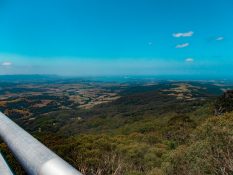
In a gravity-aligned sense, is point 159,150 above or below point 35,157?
below

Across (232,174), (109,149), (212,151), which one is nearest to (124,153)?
(109,149)

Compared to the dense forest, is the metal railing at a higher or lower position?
higher

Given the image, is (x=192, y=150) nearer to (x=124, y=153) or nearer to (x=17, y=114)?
(x=124, y=153)

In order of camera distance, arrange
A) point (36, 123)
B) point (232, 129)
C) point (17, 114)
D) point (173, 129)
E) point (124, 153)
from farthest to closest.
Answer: point (17, 114), point (36, 123), point (173, 129), point (124, 153), point (232, 129)

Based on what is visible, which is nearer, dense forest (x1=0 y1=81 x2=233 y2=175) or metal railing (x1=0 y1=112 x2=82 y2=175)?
metal railing (x1=0 y1=112 x2=82 y2=175)

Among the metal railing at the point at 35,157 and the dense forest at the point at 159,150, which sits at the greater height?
the metal railing at the point at 35,157

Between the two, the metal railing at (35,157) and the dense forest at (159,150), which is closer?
the metal railing at (35,157)

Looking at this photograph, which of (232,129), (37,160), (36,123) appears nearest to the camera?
(37,160)

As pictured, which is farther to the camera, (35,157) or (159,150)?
(159,150)
